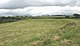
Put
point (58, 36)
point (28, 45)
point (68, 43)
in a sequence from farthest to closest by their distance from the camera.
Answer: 1. point (58, 36)
2. point (28, 45)
3. point (68, 43)

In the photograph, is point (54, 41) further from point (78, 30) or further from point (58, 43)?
point (78, 30)

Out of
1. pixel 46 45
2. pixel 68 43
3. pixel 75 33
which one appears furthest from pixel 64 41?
pixel 75 33

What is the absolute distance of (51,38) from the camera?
20.7 metres

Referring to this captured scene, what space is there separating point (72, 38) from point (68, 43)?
1.66 m

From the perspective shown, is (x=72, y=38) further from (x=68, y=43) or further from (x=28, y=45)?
(x=28, y=45)

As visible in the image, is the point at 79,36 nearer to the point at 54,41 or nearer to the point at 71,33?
the point at 71,33

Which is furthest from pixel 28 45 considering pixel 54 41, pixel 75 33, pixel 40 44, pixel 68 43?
pixel 75 33

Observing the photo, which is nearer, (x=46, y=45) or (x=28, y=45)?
(x=46, y=45)

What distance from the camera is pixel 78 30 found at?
22938 millimetres

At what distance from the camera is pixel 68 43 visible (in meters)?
18.6

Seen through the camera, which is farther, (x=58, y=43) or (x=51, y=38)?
(x=51, y=38)

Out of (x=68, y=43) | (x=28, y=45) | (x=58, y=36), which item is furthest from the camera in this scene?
(x=58, y=36)

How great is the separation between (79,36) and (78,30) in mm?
2584

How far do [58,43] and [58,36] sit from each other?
3.05m
